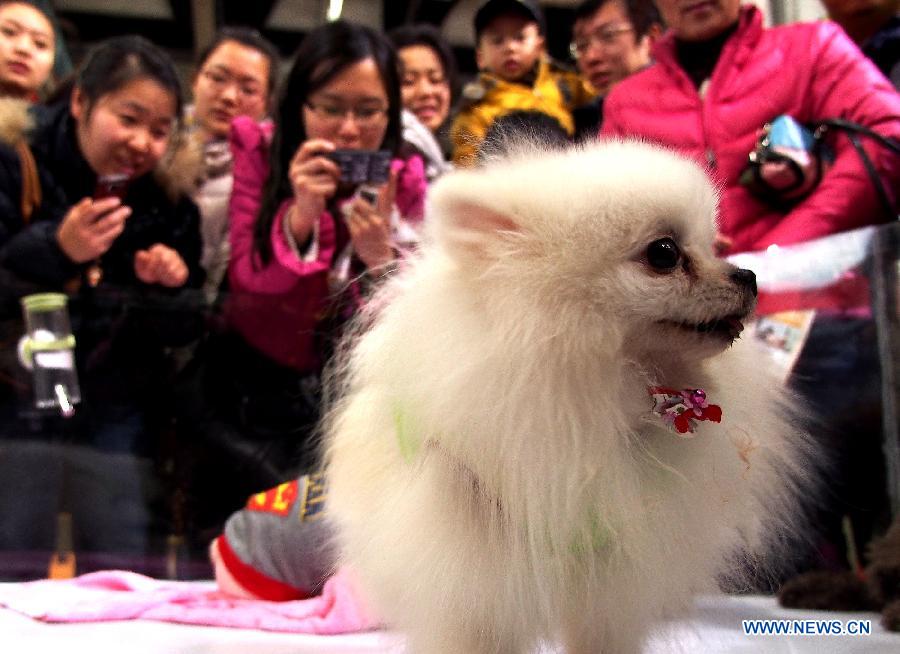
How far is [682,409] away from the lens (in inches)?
32.5

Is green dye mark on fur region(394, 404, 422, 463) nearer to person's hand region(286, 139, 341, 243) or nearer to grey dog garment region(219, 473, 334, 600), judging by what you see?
grey dog garment region(219, 473, 334, 600)

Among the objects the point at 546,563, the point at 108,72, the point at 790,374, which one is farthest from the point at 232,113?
the point at 546,563

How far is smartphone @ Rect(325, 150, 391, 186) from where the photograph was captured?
168 centimetres

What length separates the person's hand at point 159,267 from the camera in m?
1.74

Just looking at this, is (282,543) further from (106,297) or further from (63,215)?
(63,215)

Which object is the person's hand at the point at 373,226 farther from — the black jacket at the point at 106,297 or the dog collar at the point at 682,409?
the dog collar at the point at 682,409

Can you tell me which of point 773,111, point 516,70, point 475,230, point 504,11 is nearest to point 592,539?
point 475,230

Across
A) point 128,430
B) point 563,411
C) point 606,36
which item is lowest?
point 128,430

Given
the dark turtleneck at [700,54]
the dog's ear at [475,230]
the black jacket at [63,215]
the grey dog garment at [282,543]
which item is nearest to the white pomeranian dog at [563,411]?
the dog's ear at [475,230]

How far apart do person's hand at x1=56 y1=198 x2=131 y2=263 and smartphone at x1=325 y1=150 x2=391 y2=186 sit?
0.48 metres

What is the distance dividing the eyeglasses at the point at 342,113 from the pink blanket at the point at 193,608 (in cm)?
107

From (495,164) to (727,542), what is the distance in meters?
0.55

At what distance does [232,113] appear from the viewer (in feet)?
7.38

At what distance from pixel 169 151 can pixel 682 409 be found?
158 cm
